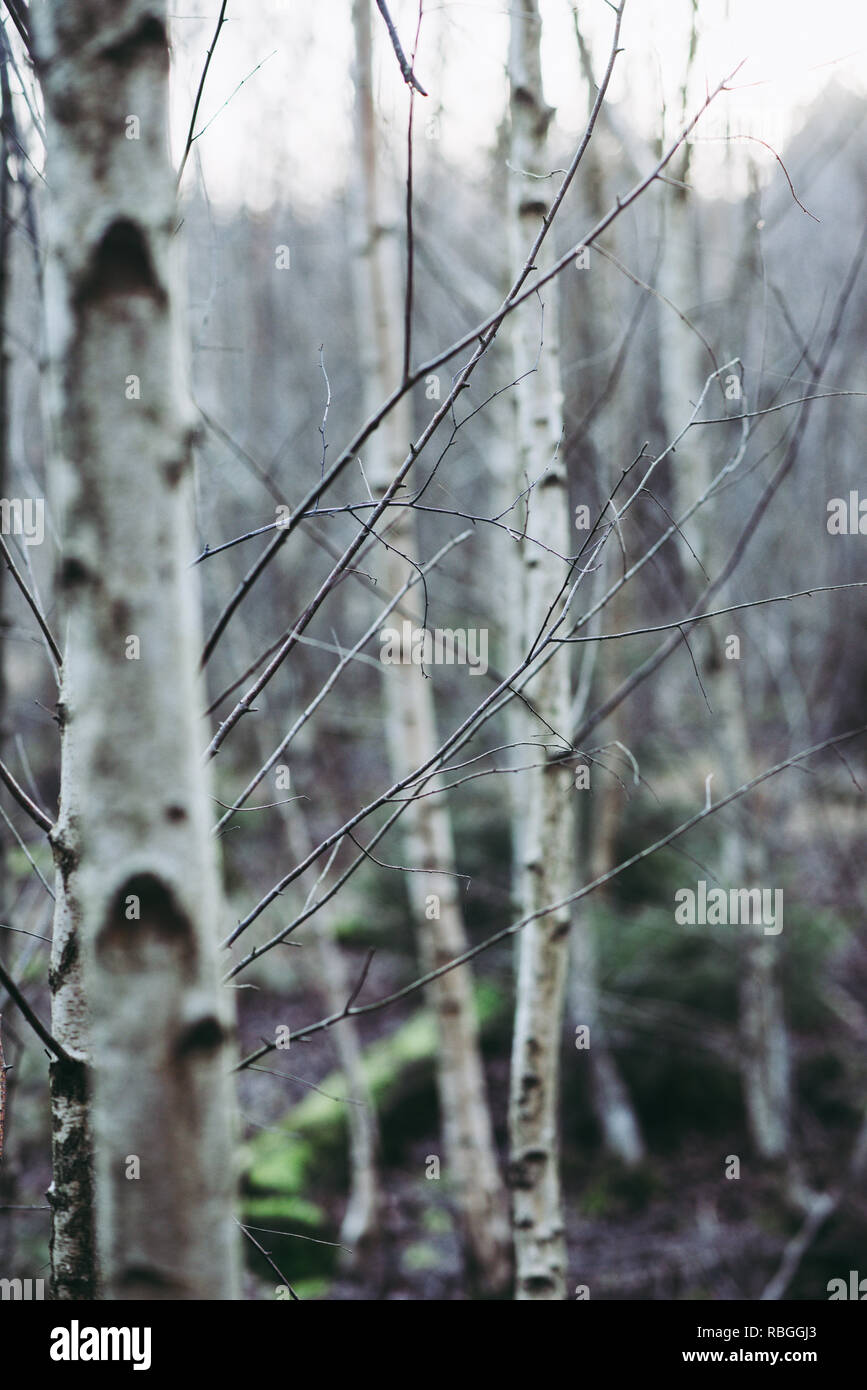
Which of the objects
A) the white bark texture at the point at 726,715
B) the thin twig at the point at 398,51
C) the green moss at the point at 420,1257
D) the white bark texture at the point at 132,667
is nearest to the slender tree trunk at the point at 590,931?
the white bark texture at the point at 726,715

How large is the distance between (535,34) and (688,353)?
9.15 feet

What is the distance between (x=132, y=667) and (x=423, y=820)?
314 cm

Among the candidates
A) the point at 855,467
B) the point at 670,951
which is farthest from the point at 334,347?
the point at 670,951

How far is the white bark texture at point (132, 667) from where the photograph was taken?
2.81 feet

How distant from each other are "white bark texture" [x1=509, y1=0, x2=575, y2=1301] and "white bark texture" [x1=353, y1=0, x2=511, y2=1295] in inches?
63.9

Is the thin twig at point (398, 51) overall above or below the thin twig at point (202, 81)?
below

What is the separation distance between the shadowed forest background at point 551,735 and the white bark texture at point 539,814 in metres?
0.01

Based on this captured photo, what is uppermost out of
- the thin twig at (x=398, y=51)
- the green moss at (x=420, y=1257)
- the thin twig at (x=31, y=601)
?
the thin twig at (x=398, y=51)

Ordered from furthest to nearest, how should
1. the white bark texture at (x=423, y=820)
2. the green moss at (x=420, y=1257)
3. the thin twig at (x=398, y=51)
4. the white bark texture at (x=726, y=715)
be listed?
the green moss at (x=420, y=1257) < the white bark texture at (x=726, y=715) < the white bark texture at (x=423, y=820) < the thin twig at (x=398, y=51)

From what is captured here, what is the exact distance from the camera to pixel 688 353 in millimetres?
4680

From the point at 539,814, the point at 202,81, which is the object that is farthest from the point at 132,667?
the point at 539,814

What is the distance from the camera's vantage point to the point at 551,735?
89.1 inches

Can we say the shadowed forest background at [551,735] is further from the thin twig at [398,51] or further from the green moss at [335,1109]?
the thin twig at [398,51]

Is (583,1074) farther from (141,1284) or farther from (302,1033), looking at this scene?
(141,1284)
